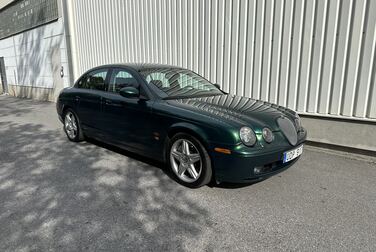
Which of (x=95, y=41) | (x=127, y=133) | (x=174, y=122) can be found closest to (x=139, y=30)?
(x=95, y=41)

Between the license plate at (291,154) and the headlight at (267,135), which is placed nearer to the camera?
the headlight at (267,135)

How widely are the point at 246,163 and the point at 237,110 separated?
78 centimetres

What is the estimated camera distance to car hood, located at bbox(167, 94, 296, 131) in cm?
325

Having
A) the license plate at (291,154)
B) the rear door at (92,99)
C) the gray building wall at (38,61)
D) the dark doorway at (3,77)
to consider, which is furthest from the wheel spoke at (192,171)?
the dark doorway at (3,77)

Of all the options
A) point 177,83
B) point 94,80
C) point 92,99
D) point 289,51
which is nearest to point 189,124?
point 177,83

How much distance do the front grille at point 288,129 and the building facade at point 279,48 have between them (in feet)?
5.83

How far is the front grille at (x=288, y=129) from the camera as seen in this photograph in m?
3.39

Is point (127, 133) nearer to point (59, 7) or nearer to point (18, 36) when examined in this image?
point (59, 7)

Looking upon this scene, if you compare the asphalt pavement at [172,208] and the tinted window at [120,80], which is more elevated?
the tinted window at [120,80]

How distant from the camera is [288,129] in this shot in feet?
11.4

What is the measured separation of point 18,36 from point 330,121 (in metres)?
16.3

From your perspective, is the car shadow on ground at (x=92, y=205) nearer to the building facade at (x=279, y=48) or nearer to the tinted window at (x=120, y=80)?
the tinted window at (x=120, y=80)

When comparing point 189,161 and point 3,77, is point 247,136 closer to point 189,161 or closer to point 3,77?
point 189,161

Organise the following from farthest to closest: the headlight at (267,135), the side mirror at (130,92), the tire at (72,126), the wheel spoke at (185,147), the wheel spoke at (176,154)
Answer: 1. the tire at (72,126)
2. the side mirror at (130,92)
3. the wheel spoke at (176,154)
4. the wheel spoke at (185,147)
5. the headlight at (267,135)
